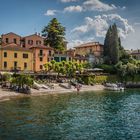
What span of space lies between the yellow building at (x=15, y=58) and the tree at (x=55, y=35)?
49.8 ft

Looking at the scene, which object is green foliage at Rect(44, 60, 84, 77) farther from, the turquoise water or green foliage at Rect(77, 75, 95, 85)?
the turquoise water

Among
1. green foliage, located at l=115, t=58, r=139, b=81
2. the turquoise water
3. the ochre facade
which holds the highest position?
the ochre facade

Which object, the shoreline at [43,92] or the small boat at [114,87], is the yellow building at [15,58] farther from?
the small boat at [114,87]

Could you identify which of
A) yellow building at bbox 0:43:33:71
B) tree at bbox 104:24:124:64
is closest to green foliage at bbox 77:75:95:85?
yellow building at bbox 0:43:33:71

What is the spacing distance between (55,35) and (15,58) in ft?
70.7

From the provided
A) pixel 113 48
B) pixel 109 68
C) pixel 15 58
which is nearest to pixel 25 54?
pixel 15 58

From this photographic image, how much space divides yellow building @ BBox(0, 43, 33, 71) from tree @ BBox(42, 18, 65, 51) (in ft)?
49.8

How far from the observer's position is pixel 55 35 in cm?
10581

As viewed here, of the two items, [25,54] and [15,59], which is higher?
[25,54]

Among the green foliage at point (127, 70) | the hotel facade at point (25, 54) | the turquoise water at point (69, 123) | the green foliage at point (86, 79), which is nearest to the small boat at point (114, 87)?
the green foliage at point (86, 79)

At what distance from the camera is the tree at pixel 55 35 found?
10584 cm

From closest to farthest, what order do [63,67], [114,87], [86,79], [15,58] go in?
[114,87] < [63,67] < [15,58] < [86,79]

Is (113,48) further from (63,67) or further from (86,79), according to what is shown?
(63,67)

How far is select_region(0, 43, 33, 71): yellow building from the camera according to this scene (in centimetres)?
8762
